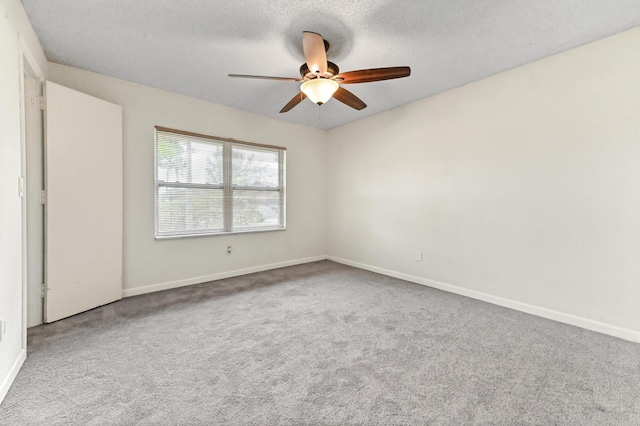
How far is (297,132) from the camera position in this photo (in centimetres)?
474

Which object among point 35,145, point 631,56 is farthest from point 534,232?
point 35,145

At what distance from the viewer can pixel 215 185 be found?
3.85 m

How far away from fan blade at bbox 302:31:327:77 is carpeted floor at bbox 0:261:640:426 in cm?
222

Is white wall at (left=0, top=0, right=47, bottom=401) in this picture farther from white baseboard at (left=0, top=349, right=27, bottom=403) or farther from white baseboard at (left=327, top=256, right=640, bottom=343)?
white baseboard at (left=327, top=256, right=640, bottom=343)

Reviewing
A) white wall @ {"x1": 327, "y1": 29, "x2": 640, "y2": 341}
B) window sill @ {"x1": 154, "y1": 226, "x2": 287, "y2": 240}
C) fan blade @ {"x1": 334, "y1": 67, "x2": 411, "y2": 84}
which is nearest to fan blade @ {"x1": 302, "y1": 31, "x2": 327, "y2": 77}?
fan blade @ {"x1": 334, "y1": 67, "x2": 411, "y2": 84}

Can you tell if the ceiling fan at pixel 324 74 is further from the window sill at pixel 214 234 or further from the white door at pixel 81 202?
the window sill at pixel 214 234

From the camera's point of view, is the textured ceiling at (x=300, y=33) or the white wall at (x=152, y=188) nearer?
the textured ceiling at (x=300, y=33)

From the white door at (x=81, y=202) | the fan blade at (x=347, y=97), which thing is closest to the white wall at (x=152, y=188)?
the white door at (x=81, y=202)

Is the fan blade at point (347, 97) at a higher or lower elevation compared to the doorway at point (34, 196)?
higher

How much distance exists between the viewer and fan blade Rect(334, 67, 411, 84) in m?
2.19

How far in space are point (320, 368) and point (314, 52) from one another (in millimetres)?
2300

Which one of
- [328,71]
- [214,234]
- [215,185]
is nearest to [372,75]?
[328,71]

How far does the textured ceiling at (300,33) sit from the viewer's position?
6.47 ft

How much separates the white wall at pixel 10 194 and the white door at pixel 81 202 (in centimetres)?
76
